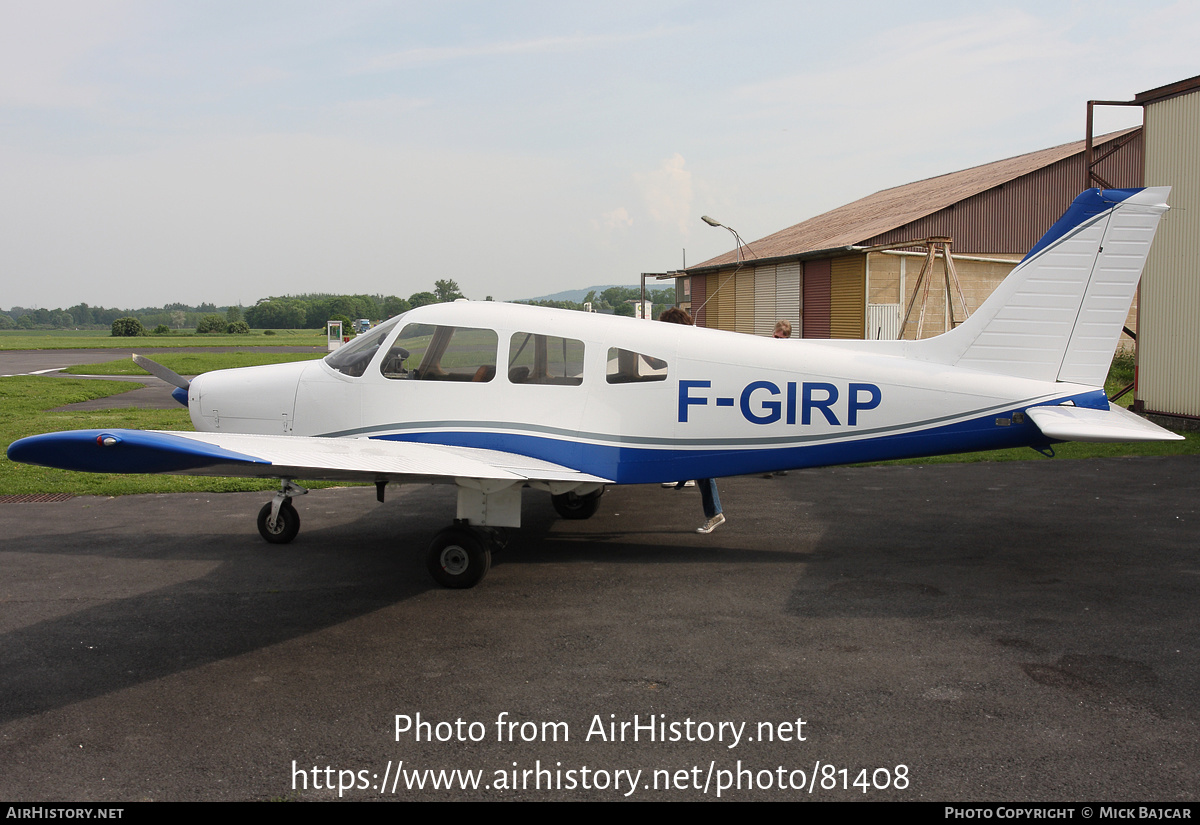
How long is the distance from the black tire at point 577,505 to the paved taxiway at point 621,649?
198mm

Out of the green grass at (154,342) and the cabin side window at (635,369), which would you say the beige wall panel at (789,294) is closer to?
the cabin side window at (635,369)

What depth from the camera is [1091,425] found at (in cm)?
624

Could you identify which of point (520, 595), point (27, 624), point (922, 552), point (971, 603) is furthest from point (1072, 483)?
point (27, 624)

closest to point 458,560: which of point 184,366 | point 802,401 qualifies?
point 802,401

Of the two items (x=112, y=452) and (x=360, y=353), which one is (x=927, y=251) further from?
(x=112, y=452)

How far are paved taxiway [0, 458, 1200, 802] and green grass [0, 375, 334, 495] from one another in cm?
158

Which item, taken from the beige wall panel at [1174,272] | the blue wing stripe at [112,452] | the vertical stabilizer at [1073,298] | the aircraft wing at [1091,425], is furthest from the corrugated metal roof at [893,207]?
the blue wing stripe at [112,452]

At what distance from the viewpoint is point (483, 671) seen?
15.9 ft

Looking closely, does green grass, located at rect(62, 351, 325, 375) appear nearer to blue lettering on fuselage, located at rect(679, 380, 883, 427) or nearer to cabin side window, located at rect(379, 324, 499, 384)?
cabin side window, located at rect(379, 324, 499, 384)

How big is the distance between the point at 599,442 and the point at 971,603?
307cm

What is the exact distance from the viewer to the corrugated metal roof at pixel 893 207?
26391mm

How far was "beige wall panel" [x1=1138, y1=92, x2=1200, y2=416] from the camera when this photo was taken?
511 inches

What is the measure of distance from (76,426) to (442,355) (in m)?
10.9

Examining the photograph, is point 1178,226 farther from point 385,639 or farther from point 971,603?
point 385,639
